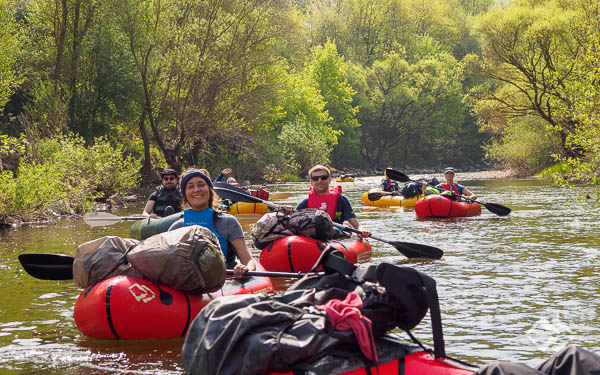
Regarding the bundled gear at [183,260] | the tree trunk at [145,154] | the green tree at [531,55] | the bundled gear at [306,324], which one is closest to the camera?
the bundled gear at [306,324]

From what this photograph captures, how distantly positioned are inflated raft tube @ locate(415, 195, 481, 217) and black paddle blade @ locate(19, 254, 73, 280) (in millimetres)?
9806

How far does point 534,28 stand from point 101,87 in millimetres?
16325

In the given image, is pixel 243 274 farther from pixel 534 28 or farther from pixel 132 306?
pixel 534 28

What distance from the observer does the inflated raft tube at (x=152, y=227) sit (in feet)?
27.8

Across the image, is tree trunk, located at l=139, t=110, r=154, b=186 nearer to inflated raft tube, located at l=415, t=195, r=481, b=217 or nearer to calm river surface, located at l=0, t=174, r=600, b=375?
calm river surface, located at l=0, t=174, r=600, b=375

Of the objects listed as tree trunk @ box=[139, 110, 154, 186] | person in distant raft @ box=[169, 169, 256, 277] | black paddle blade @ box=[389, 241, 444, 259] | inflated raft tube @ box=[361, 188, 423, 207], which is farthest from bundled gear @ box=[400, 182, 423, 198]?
person in distant raft @ box=[169, 169, 256, 277]

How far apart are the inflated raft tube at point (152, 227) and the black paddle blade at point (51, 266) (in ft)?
9.91

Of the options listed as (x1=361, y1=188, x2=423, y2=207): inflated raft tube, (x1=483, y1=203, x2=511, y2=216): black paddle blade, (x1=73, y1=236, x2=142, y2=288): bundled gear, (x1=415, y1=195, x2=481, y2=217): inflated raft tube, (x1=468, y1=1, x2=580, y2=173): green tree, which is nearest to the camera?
(x1=73, y1=236, x2=142, y2=288): bundled gear

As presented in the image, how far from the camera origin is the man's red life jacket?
8.20 metres

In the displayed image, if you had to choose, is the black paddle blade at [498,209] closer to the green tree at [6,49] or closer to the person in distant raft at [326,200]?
the person in distant raft at [326,200]

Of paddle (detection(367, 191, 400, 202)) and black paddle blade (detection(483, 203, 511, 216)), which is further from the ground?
paddle (detection(367, 191, 400, 202))

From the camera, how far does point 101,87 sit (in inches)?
933

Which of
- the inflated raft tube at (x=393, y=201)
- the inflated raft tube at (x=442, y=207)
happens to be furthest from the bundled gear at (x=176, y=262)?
the inflated raft tube at (x=393, y=201)

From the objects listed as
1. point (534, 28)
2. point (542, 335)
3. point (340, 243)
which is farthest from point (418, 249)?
point (534, 28)
